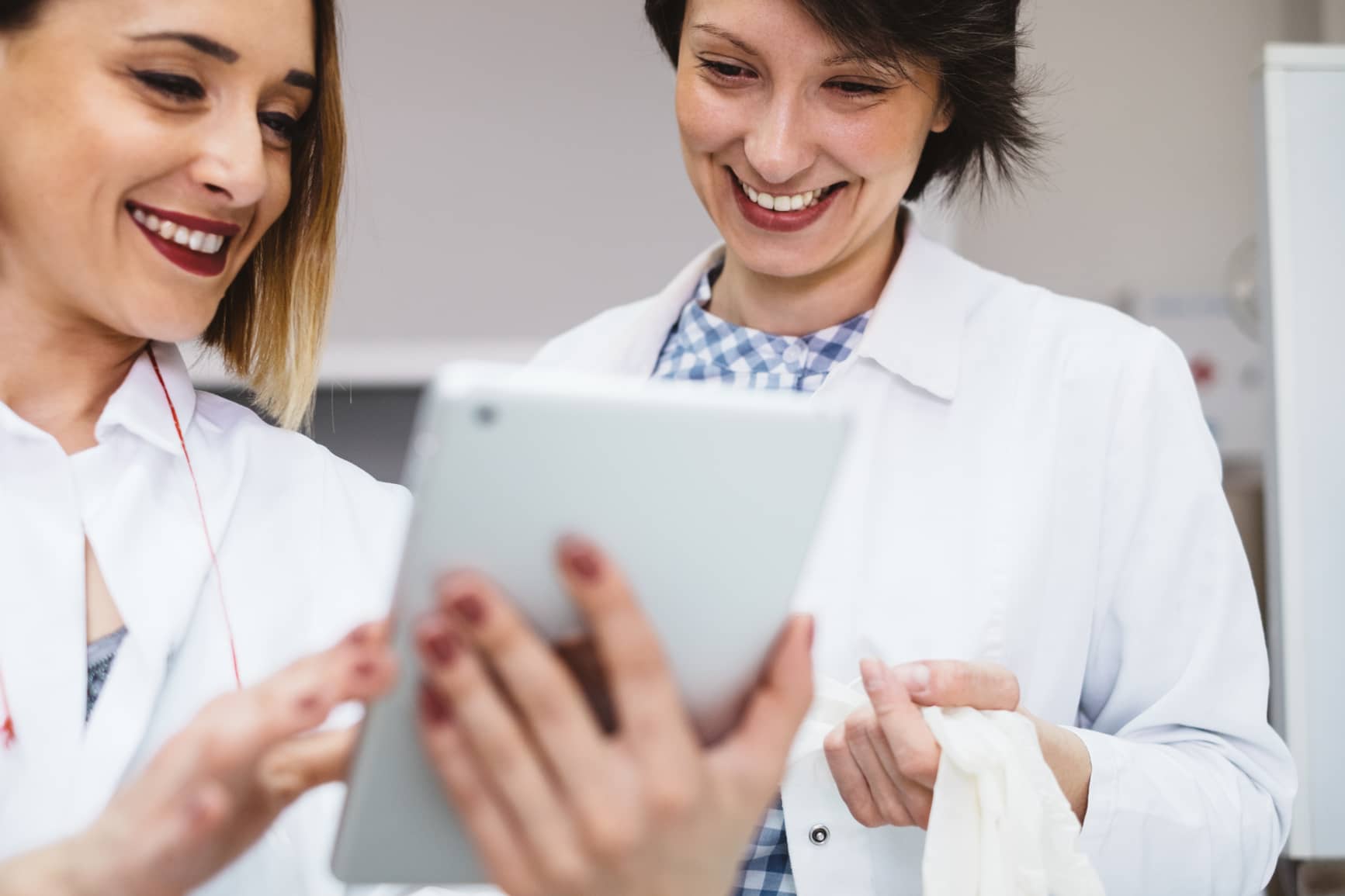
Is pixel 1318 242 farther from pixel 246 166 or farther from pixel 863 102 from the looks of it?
pixel 246 166

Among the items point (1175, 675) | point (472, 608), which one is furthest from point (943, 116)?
point (472, 608)

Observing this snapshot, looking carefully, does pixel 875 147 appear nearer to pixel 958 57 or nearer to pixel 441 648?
pixel 958 57

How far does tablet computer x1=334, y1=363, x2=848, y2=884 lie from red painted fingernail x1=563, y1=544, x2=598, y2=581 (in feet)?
0.07

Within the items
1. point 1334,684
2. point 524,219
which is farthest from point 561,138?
point 1334,684

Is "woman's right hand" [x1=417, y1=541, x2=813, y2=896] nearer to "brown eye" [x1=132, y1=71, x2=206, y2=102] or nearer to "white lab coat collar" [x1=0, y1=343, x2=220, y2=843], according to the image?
"white lab coat collar" [x1=0, y1=343, x2=220, y2=843]

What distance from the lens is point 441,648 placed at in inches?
Result: 25.1

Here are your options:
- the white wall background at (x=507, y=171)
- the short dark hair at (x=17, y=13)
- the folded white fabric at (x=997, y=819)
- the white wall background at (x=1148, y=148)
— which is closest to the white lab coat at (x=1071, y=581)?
the folded white fabric at (x=997, y=819)

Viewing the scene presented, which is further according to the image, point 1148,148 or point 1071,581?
point 1148,148

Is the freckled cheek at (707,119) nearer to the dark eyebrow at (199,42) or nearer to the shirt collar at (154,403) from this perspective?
the dark eyebrow at (199,42)

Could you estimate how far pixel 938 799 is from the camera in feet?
3.31

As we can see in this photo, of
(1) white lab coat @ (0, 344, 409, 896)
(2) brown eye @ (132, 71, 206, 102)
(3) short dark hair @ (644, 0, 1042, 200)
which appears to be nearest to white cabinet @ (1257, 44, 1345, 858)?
(3) short dark hair @ (644, 0, 1042, 200)

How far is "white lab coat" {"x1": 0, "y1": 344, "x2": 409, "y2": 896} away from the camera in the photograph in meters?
0.98

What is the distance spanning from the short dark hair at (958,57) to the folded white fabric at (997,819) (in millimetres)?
660

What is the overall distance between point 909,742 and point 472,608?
1.63 ft
